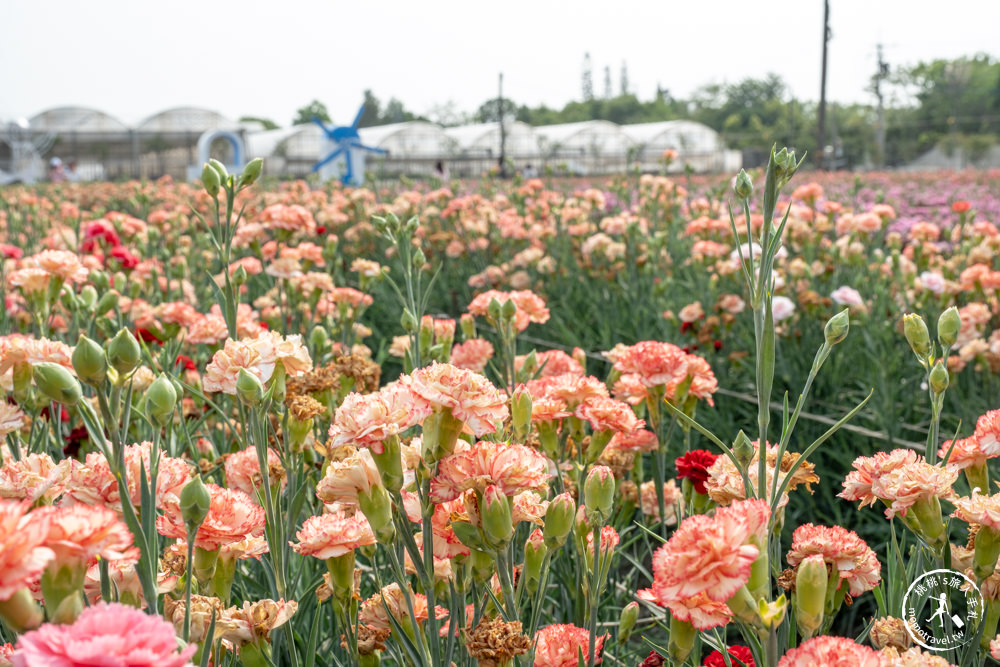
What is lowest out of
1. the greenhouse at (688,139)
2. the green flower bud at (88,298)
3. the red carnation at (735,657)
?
the red carnation at (735,657)

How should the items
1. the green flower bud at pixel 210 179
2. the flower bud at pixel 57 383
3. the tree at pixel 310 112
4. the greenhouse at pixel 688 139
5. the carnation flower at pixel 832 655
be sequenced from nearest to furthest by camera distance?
1. the carnation flower at pixel 832 655
2. the flower bud at pixel 57 383
3. the green flower bud at pixel 210 179
4. the greenhouse at pixel 688 139
5. the tree at pixel 310 112

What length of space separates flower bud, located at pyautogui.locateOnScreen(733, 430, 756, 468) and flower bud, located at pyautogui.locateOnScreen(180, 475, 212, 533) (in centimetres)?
57

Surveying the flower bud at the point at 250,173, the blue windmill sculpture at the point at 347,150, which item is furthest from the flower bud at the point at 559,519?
the blue windmill sculpture at the point at 347,150

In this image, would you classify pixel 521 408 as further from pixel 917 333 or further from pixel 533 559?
pixel 917 333

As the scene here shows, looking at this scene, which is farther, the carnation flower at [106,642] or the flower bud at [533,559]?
the flower bud at [533,559]

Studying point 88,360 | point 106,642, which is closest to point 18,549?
point 106,642

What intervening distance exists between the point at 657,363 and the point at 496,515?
0.64 m

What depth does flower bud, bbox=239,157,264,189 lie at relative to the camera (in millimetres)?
1298

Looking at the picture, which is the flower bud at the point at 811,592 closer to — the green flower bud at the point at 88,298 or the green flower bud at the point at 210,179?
the green flower bud at the point at 210,179

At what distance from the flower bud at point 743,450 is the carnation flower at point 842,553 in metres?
0.09

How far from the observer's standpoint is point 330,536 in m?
0.89

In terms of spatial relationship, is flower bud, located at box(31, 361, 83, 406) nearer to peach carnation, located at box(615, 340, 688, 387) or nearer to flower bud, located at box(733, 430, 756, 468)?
flower bud, located at box(733, 430, 756, 468)

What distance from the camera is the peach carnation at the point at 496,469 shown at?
818 millimetres

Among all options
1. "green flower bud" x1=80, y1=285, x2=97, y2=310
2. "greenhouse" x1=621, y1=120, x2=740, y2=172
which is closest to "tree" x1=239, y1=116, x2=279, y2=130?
"greenhouse" x1=621, y1=120, x2=740, y2=172
